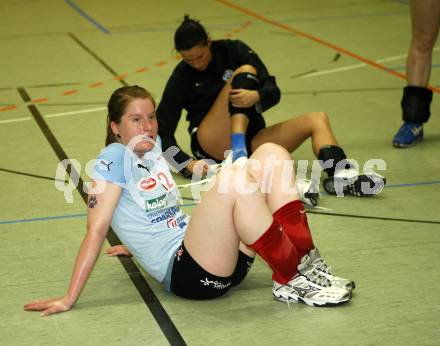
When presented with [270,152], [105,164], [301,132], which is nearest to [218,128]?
[301,132]

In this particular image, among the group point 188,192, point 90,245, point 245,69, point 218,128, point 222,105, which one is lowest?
point 188,192

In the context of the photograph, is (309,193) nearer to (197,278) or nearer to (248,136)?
(248,136)

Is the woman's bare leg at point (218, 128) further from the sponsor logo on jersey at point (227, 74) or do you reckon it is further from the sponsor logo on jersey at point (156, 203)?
the sponsor logo on jersey at point (156, 203)

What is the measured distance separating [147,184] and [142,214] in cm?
11

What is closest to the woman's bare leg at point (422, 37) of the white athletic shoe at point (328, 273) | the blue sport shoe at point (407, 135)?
the blue sport shoe at point (407, 135)

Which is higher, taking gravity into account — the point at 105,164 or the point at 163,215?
the point at 105,164

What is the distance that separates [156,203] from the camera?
296 centimetres

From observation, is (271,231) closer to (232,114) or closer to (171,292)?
(171,292)

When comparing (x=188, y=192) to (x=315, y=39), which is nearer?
(x=188, y=192)

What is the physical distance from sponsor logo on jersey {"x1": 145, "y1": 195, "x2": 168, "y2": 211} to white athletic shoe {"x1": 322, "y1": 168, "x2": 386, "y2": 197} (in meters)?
1.33

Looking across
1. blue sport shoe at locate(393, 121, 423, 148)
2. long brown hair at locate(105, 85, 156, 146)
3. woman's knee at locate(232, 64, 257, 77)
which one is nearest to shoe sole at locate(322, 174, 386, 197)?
woman's knee at locate(232, 64, 257, 77)

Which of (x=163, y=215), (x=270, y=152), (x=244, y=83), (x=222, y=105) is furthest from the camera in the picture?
(x=222, y=105)

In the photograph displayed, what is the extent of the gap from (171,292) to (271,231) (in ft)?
1.61

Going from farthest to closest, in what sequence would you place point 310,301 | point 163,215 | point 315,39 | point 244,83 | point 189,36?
point 315,39 → point 244,83 → point 189,36 → point 163,215 → point 310,301
